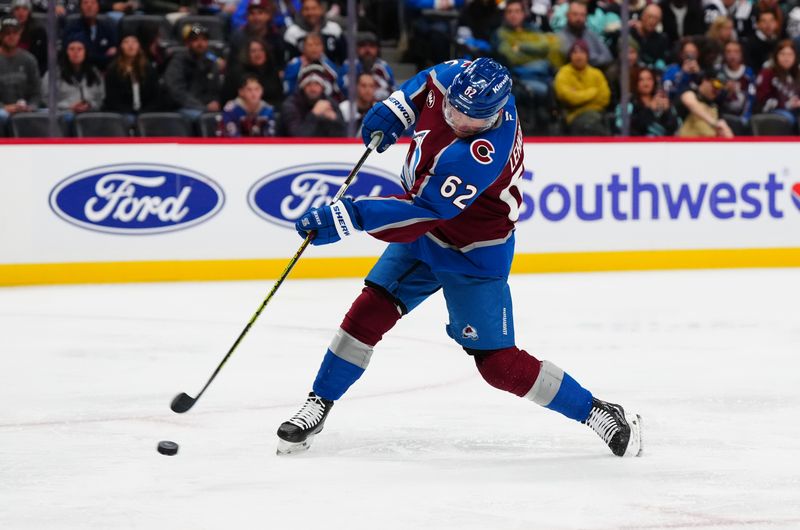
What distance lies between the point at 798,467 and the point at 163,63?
5903 millimetres

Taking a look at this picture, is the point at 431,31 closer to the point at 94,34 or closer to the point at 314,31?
the point at 314,31

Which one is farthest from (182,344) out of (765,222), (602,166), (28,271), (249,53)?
(765,222)

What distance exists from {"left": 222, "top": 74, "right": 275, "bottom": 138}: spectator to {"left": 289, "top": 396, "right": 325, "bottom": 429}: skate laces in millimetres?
5053

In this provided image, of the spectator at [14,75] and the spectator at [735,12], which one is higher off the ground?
the spectator at [14,75]

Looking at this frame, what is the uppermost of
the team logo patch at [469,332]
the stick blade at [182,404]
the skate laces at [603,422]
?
the team logo patch at [469,332]

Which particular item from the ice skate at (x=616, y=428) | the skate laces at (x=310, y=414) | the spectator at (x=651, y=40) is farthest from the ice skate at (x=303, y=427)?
the spectator at (x=651, y=40)

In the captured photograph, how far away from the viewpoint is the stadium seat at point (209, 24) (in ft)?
29.6

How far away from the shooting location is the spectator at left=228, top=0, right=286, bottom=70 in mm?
8883

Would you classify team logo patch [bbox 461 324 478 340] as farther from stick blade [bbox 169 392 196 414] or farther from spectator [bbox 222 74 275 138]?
spectator [bbox 222 74 275 138]

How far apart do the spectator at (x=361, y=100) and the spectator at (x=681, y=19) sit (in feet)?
7.91

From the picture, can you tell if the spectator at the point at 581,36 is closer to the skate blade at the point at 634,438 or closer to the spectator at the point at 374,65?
the spectator at the point at 374,65

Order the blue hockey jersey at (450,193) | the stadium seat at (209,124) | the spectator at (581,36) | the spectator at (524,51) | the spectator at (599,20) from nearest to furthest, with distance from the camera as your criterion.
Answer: the blue hockey jersey at (450,193), the stadium seat at (209,124), the spectator at (524,51), the spectator at (581,36), the spectator at (599,20)

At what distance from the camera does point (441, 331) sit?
649 centimetres

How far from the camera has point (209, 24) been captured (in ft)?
29.9
